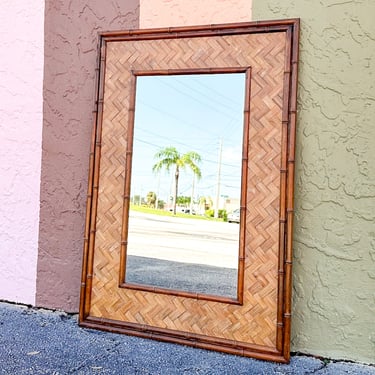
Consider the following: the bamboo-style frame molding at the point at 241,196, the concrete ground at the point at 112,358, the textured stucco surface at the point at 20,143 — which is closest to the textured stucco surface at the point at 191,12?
the bamboo-style frame molding at the point at 241,196

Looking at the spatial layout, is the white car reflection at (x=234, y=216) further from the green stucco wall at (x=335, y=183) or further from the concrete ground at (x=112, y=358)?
the concrete ground at (x=112, y=358)

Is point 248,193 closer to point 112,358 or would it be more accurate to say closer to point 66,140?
point 112,358

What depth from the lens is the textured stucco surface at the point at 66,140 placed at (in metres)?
3.22

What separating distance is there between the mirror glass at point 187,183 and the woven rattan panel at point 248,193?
10 centimetres

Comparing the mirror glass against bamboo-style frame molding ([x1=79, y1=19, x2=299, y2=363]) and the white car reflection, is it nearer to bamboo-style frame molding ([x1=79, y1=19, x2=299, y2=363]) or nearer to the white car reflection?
the white car reflection

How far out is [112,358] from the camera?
246 centimetres

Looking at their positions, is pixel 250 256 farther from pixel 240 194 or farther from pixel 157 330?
pixel 157 330

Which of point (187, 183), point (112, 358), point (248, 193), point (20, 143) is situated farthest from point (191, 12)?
point (112, 358)

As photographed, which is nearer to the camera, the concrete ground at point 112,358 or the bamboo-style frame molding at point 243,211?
the concrete ground at point 112,358

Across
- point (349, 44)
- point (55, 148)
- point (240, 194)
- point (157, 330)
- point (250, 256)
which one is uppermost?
point (349, 44)

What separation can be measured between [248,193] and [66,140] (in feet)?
5.32

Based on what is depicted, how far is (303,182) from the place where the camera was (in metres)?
2.68

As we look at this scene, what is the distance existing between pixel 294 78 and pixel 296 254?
121 centimetres

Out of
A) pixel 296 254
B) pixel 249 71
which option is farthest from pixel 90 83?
pixel 296 254
